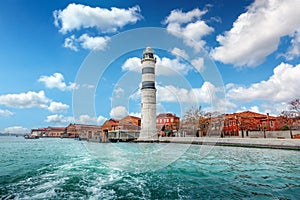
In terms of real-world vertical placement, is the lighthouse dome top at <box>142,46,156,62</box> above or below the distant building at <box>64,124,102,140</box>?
above

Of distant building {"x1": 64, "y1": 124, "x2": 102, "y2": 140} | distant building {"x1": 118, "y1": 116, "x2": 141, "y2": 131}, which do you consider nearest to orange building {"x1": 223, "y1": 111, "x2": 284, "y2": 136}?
distant building {"x1": 118, "y1": 116, "x2": 141, "y2": 131}

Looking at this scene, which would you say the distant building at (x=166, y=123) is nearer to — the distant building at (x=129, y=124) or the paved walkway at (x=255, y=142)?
the distant building at (x=129, y=124)

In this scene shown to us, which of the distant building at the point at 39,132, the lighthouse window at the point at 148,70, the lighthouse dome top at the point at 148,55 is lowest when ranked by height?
the distant building at the point at 39,132

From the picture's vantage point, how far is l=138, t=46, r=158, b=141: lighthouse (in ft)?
135

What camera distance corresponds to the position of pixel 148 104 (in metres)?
41.5

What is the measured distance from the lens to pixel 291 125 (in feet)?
89.0

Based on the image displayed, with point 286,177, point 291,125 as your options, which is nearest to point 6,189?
point 286,177

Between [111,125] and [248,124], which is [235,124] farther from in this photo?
[111,125]

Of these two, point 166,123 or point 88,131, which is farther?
point 88,131

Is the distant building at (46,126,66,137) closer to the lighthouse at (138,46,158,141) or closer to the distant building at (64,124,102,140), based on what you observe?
the distant building at (64,124,102,140)

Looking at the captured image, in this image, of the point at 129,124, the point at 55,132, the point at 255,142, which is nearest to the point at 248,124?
the point at 255,142

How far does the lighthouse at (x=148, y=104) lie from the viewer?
135 ft

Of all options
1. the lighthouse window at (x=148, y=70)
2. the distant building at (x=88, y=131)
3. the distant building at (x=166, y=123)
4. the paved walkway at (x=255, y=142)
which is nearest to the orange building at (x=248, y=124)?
the paved walkway at (x=255, y=142)

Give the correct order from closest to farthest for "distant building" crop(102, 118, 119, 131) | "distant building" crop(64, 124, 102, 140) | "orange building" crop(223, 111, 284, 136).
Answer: "orange building" crop(223, 111, 284, 136), "distant building" crop(64, 124, 102, 140), "distant building" crop(102, 118, 119, 131)
